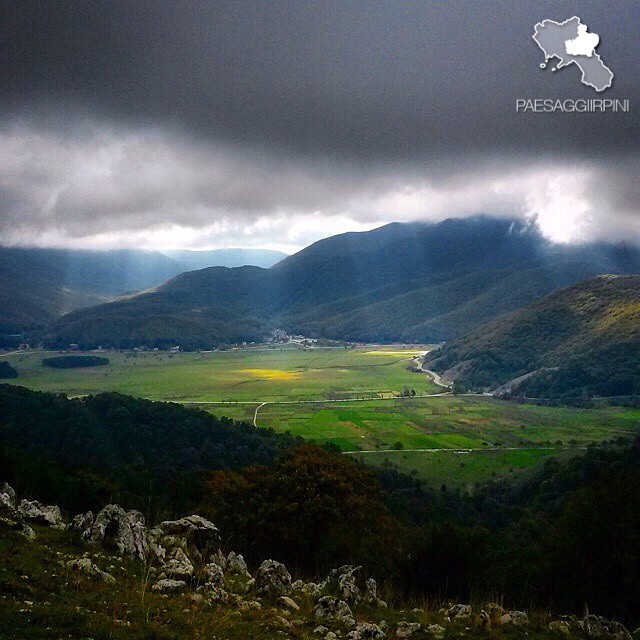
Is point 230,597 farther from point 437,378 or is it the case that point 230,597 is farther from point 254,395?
point 437,378

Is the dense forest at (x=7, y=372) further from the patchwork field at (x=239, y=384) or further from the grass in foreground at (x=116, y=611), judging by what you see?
the grass in foreground at (x=116, y=611)

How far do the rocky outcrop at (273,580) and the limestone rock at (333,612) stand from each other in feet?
6.55

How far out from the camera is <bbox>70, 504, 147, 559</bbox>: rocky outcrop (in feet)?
54.0

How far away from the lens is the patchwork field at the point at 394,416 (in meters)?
88.6

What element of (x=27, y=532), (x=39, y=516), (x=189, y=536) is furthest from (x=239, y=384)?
(x=27, y=532)

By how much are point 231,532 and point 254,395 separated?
126m

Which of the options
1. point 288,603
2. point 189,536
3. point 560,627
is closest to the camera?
point 288,603

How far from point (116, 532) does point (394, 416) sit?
108 metres

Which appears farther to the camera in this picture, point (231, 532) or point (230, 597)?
point (231, 532)

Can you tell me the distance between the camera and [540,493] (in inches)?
2699

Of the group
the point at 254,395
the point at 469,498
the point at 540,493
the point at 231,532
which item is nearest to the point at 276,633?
the point at 231,532

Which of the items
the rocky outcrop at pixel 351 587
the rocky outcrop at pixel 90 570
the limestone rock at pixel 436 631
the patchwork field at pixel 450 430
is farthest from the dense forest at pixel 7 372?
the limestone rock at pixel 436 631

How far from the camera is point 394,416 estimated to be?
121 metres

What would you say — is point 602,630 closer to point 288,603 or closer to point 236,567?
point 288,603
